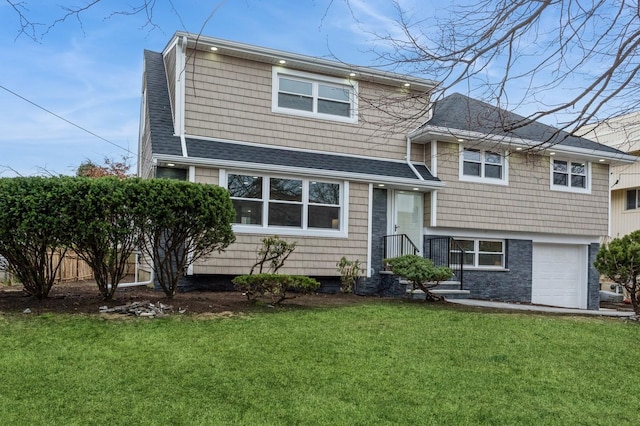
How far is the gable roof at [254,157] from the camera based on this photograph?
33.3 feet

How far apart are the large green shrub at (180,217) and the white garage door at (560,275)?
1037 centimetres

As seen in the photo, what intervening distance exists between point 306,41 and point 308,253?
7.11 m

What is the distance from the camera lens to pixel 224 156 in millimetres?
10391

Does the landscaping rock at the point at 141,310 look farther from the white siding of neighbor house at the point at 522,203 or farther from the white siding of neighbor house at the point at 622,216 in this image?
the white siding of neighbor house at the point at 622,216

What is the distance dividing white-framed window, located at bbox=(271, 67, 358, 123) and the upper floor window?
1659 cm

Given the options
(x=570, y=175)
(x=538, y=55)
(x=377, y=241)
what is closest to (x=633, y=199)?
(x=570, y=175)

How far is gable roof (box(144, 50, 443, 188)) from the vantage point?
400 inches

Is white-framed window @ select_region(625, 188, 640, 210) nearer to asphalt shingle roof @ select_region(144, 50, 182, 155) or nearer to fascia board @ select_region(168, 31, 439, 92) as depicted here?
fascia board @ select_region(168, 31, 439, 92)

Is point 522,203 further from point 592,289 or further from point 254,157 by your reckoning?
point 254,157

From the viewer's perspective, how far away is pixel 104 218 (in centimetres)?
681

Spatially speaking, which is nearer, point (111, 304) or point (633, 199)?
point (111, 304)

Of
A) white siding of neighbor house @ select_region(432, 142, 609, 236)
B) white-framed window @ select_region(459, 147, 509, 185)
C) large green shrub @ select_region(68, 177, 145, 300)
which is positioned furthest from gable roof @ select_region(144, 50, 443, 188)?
large green shrub @ select_region(68, 177, 145, 300)

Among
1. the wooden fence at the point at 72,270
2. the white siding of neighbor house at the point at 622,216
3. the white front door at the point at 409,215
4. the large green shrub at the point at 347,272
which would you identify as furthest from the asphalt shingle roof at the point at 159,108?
the white siding of neighbor house at the point at 622,216

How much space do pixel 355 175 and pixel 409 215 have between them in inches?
89.0
